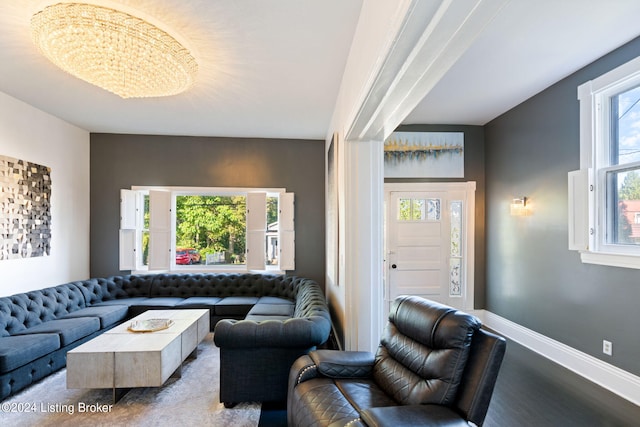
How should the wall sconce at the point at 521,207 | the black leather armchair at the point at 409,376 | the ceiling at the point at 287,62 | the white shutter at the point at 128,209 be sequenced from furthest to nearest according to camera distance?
the white shutter at the point at 128,209, the wall sconce at the point at 521,207, the ceiling at the point at 287,62, the black leather armchair at the point at 409,376

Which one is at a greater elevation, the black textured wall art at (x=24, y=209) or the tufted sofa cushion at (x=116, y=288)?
the black textured wall art at (x=24, y=209)

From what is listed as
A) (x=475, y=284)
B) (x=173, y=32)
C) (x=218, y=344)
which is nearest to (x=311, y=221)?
(x=475, y=284)

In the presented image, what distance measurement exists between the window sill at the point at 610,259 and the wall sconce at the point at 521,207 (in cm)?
90

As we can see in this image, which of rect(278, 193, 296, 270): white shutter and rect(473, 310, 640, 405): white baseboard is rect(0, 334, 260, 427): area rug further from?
rect(473, 310, 640, 405): white baseboard

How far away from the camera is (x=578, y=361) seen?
320 centimetres

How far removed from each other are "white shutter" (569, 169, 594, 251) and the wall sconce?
731 millimetres

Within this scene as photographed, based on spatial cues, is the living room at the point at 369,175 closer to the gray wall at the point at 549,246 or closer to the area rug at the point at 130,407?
the gray wall at the point at 549,246

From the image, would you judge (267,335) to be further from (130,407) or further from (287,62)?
(287,62)

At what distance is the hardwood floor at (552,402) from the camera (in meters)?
2.37

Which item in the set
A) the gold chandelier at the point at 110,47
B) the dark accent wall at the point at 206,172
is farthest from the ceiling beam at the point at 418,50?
the dark accent wall at the point at 206,172

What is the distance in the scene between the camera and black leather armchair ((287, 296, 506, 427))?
1.58 metres

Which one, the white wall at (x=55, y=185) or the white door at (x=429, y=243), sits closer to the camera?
the white wall at (x=55, y=185)

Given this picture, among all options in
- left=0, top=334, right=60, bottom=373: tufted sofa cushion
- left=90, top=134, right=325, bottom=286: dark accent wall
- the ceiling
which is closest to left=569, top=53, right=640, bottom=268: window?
the ceiling

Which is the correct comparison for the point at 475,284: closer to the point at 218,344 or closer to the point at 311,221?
the point at 311,221
